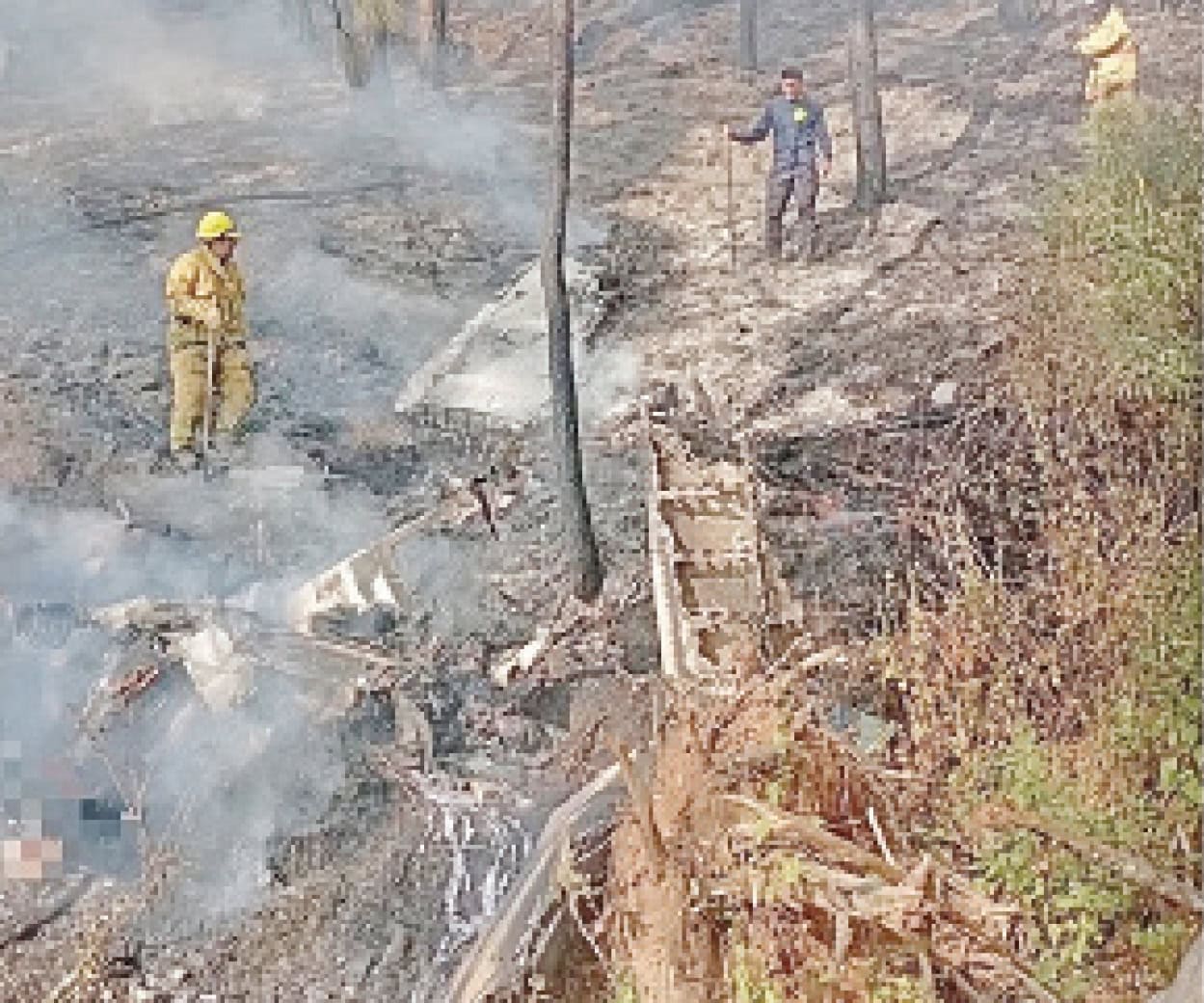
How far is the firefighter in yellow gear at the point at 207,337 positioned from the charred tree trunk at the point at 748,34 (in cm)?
1066

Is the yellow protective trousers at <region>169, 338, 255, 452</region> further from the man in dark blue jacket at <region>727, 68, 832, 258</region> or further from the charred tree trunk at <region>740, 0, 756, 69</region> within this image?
the charred tree trunk at <region>740, 0, 756, 69</region>

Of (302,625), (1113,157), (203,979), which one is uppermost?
(1113,157)

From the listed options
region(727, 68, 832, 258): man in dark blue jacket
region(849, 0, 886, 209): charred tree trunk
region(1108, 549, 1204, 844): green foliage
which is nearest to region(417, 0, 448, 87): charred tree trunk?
region(849, 0, 886, 209): charred tree trunk

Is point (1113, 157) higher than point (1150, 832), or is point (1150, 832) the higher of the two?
point (1113, 157)

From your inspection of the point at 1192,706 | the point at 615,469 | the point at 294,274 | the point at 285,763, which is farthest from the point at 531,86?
the point at 1192,706

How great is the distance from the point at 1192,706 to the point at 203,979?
144 inches

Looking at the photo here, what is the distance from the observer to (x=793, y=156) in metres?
12.4

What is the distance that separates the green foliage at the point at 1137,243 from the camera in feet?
23.8

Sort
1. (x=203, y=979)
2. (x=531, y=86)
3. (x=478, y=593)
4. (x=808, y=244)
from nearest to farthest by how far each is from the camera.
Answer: (x=203, y=979), (x=478, y=593), (x=808, y=244), (x=531, y=86)

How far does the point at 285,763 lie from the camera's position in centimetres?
676

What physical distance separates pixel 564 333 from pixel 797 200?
5.31 m

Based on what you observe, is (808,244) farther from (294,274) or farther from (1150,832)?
(1150,832)

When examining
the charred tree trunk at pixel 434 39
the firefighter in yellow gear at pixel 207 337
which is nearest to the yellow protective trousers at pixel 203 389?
the firefighter in yellow gear at pixel 207 337

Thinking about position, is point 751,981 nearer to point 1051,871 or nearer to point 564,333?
point 1051,871
